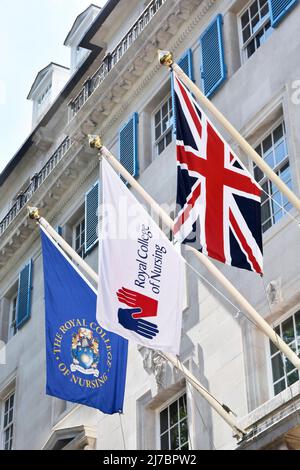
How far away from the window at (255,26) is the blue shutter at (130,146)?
4.03 m

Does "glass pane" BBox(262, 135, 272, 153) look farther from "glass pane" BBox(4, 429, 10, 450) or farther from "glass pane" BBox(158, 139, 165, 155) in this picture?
"glass pane" BBox(4, 429, 10, 450)

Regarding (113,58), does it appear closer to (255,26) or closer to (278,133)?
(255,26)

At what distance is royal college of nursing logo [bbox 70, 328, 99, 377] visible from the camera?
2117 centimetres

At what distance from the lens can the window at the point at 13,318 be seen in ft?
105

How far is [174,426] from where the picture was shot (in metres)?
22.5

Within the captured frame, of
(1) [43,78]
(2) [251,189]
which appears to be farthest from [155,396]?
(1) [43,78]

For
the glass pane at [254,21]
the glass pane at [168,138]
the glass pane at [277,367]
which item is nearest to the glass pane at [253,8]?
the glass pane at [254,21]

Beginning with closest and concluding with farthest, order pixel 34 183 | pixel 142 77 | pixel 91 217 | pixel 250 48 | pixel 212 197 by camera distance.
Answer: pixel 212 197
pixel 250 48
pixel 142 77
pixel 91 217
pixel 34 183

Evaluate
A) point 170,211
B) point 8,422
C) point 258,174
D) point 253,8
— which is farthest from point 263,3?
point 8,422

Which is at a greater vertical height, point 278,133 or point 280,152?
point 278,133

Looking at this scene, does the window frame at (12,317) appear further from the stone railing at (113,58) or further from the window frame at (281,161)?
the window frame at (281,161)

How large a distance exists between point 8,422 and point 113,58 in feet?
32.2

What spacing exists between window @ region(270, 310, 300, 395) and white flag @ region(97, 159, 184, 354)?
2049 millimetres
